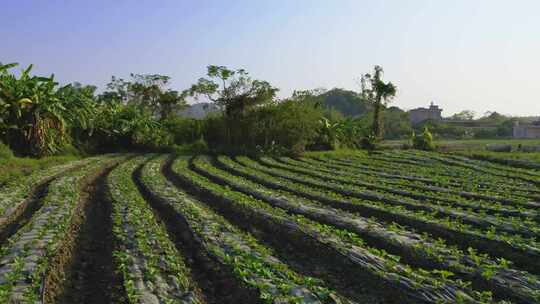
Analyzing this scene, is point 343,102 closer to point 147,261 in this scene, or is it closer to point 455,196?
point 455,196

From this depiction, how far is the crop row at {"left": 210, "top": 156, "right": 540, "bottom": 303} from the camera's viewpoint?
580 cm

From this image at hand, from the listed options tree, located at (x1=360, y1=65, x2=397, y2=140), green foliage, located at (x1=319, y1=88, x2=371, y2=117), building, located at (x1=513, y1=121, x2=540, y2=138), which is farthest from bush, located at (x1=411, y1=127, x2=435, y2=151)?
green foliage, located at (x1=319, y1=88, x2=371, y2=117)

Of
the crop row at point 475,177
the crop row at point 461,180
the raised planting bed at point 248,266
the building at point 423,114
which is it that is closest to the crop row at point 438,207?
the crop row at point 461,180

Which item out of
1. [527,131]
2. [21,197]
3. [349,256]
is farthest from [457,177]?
[527,131]

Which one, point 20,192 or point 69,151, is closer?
point 20,192

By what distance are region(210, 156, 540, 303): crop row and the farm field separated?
2cm

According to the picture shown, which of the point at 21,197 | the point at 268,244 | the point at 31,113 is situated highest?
the point at 31,113

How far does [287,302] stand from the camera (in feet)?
16.9

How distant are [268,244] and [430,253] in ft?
8.98

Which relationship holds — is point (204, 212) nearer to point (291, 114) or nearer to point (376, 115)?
point (291, 114)

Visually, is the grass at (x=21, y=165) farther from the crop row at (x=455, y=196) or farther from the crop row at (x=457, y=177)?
the crop row at (x=457, y=177)

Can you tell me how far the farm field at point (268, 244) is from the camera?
226 inches

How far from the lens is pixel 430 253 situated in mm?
6996

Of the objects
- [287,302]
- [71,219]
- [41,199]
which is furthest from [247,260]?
[41,199]
